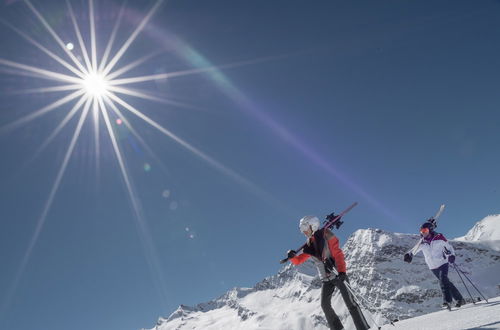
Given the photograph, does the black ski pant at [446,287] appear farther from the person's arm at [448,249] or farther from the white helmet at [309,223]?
the white helmet at [309,223]

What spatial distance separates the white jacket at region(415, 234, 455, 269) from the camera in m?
10.8

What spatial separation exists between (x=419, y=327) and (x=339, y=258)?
6.79 ft

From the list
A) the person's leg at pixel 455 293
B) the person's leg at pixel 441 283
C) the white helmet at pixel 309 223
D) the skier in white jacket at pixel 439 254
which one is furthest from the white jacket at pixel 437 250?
the white helmet at pixel 309 223

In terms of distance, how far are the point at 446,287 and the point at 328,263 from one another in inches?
215

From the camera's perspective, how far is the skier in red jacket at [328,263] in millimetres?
6688

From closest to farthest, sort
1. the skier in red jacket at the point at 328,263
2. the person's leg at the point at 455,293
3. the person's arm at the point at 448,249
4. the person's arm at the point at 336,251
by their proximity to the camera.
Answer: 1. the skier in red jacket at the point at 328,263
2. the person's arm at the point at 336,251
3. the person's leg at the point at 455,293
4. the person's arm at the point at 448,249

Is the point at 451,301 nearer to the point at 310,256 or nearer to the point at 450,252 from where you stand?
the point at 450,252

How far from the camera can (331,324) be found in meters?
6.93

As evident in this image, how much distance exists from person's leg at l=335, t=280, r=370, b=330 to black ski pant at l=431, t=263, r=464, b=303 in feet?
15.6

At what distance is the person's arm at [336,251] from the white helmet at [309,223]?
0.43m

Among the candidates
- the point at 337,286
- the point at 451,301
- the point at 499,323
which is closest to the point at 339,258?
the point at 337,286

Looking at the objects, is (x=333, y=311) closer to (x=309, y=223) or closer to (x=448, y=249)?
(x=309, y=223)

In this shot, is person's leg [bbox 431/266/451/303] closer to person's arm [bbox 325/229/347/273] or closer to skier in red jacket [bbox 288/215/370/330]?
skier in red jacket [bbox 288/215/370/330]

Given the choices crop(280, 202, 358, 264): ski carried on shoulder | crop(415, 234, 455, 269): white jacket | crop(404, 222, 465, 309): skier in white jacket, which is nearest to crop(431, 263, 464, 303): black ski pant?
crop(404, 222, 465, 309): skier in white jacket
